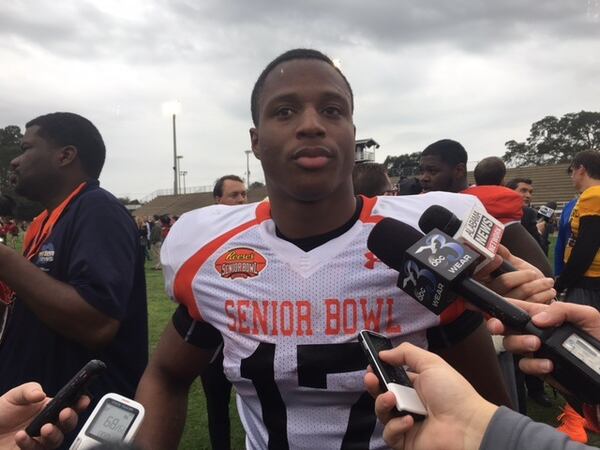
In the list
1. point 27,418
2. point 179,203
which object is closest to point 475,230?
point 27,418

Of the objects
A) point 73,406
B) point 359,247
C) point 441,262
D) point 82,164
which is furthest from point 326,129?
point 82,164

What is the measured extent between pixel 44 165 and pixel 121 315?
903mm

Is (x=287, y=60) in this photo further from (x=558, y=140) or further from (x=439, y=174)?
(x=558, y=140)

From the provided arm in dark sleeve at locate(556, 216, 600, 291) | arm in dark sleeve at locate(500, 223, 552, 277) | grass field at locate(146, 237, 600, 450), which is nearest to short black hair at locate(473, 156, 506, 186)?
arm in dark sleeve at locate(556, 216, 600, 291)

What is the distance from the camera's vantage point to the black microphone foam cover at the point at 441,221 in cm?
134

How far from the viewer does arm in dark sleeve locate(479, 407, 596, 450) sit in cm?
82

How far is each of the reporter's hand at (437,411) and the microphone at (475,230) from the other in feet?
1.06

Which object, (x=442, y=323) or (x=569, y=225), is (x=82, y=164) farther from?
(x=569, y=225)

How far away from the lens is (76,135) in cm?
257

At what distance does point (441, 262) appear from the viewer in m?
1.15

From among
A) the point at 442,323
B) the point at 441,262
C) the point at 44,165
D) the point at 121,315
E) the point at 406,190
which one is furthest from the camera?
the point at 406,190

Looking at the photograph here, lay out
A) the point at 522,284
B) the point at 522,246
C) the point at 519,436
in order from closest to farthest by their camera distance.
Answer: the point at 519,436
the point at 522,284
the point at 522,246

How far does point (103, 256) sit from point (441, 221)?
140 centimetres

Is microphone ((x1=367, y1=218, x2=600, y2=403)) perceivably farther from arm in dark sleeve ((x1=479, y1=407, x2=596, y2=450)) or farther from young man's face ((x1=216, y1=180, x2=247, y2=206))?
young man's face ((x1=216, y1=180, x2=247, y2=206))
